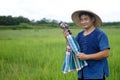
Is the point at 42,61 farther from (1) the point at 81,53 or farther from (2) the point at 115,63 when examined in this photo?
(1) the point at 81,53

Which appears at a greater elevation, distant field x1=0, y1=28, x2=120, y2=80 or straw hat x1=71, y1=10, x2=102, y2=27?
straw hat x1=71, y1=10, x2=102, y2=27

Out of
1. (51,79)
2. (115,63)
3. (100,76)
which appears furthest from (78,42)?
(115,63)

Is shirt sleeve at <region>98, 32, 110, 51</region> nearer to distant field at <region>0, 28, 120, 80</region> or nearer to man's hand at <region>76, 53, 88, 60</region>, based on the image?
man's hand at <region>76, 53, 88, 60</region>

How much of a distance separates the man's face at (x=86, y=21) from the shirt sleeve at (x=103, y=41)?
104mm

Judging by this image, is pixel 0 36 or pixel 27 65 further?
pixel 0 36

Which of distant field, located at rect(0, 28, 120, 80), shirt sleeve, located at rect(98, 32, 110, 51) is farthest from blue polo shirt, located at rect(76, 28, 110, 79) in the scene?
distant field, located at rect(0, 28, 120, 80)

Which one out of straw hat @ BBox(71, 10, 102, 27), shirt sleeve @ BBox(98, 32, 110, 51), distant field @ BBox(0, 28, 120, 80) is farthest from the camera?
distant field @ BBox(0, 28, 120, 80)

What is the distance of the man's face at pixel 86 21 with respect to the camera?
76.7 inches

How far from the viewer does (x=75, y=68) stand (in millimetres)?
2008

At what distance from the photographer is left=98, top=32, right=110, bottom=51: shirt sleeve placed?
1.87 metres

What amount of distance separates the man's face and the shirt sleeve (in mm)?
104

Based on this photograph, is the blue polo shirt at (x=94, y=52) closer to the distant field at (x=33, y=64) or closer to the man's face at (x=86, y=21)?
the man's face at (x=86, y=21)

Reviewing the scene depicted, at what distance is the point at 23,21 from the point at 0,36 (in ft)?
3.47

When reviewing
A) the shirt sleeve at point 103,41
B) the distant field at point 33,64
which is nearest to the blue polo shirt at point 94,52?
the shirt sleeve at point 103,41
